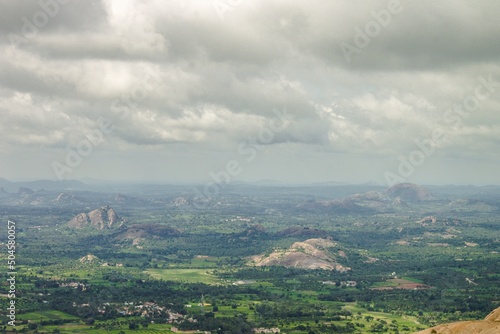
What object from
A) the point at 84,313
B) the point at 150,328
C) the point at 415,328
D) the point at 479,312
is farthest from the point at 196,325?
the point at 479,312

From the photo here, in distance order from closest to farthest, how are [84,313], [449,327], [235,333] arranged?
[449,327], [235,333], [84,313]

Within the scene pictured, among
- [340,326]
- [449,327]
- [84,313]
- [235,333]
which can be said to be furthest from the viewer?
[84,313]

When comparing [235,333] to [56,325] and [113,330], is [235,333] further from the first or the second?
[56,325]

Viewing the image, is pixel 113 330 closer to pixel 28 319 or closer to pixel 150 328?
pixel 150 328

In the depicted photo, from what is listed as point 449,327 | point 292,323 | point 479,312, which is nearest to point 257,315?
point 292,323

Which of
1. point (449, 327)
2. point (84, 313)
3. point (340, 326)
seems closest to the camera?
point (449, 327)

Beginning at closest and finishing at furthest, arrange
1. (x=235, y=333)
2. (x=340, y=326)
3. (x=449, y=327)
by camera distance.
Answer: (x=449, y=327) → (x=235, y=333) → (x=340, y=326)

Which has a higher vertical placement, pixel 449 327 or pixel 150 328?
pixel 449 327

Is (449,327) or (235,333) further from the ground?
(449,327)

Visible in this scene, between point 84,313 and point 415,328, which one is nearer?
point 415,328
